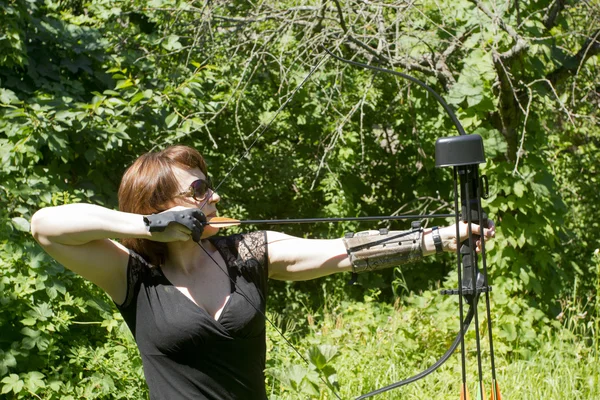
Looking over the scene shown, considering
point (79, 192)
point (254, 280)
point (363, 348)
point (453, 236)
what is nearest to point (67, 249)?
point (254, 280)

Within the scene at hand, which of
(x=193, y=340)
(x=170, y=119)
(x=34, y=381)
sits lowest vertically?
(x=34, y=381)

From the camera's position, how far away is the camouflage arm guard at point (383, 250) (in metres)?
2.00

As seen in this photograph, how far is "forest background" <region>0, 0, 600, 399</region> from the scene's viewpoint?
3430mm

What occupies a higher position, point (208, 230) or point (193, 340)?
point (208, 230)

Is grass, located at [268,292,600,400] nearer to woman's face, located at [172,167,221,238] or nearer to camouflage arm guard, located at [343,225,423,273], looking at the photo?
camouflage arm guard, located at [343,225,423,273]

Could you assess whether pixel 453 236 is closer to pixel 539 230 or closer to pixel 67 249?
pixel 67 249

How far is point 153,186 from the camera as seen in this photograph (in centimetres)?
193

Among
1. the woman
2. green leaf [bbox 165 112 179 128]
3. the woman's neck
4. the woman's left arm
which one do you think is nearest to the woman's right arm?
the woman

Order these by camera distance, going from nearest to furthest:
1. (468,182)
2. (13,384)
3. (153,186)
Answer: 1. (468,182)
2. (153,186)
3. (13,384)

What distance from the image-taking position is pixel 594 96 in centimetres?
496

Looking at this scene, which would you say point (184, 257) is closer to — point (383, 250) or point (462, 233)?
point (383, 250)

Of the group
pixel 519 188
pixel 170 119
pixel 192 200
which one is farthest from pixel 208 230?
pixel 519 188

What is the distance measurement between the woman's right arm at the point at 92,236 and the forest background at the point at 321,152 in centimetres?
90

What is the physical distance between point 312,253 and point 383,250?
18 centimetres
